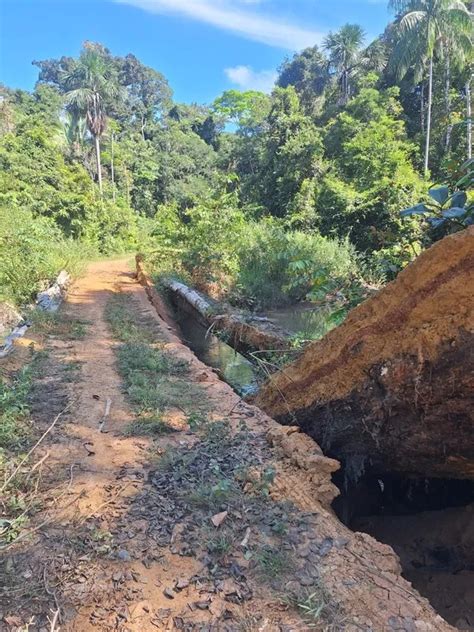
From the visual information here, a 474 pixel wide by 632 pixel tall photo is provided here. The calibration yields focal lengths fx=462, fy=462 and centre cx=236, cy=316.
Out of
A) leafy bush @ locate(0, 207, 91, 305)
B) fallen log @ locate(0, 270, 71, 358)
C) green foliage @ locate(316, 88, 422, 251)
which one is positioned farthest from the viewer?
green foliage @ locate(316, 88, 422, 251)

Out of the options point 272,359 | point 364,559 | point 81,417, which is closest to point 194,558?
point 364,559

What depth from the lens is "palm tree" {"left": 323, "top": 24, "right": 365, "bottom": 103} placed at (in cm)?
3375

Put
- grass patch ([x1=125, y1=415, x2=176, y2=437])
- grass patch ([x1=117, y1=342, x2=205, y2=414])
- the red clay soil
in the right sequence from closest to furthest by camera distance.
→ the red clay soil
grass patch ([x1=125, y1=415, x2=176, y2=437])
grass patch ([x1=117, y1=342, x2=205, y2=414])

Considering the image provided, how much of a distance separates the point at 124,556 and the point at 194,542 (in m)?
0.40

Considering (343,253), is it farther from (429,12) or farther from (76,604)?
(429,12)

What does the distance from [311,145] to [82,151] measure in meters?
22.5

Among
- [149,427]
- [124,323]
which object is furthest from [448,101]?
[149,427]

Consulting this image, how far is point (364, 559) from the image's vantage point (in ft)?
8.50

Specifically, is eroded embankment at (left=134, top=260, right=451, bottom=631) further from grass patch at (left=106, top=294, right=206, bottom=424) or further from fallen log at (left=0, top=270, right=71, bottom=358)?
fallen log at (left=0, top=270, right=71, bottom=358)

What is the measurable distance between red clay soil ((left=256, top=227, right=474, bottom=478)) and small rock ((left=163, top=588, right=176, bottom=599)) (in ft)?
6.57

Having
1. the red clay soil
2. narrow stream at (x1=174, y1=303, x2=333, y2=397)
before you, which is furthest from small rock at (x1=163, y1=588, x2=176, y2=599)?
narrow stream at (x1=174, y1=303, x2=333, y2=397)

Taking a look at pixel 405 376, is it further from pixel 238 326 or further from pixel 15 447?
pixel 238 326

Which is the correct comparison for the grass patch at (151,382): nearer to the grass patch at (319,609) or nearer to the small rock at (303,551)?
the small rock at (303,551)

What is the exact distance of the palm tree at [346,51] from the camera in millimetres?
33750
